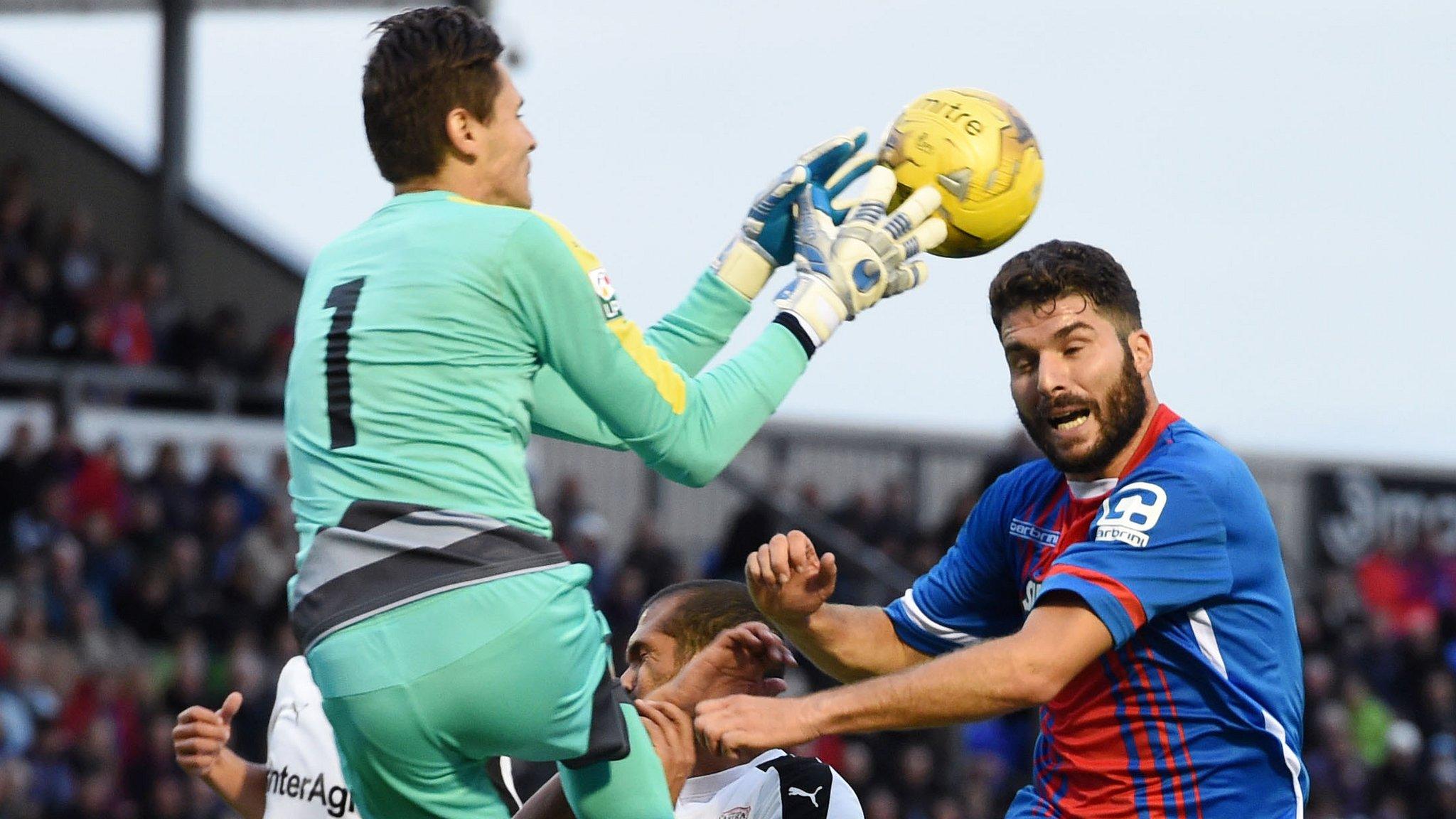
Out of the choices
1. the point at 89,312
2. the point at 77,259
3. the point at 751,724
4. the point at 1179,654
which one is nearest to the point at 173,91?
the point at 77,259

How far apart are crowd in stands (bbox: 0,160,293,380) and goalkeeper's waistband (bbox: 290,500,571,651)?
10.6 metres

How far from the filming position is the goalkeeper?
313cm

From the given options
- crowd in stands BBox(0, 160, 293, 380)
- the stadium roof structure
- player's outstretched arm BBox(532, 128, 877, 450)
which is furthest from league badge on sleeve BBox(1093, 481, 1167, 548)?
the stadium roof structure

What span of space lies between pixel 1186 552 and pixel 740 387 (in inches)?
38.3

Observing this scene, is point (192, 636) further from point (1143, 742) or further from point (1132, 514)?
point (1132, 514)

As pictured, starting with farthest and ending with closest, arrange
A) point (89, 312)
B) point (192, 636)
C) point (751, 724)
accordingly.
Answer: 1. point (89, 312)
2. point (192, 636)
3. point (751, 724)

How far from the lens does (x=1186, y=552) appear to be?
3.68 meters

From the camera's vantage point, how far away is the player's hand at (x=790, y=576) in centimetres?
394

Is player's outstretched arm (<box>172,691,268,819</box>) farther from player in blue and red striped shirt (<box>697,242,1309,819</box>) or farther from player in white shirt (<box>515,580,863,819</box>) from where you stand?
player in blue and red striped shirt (<box>697,242,1309,819</box>)

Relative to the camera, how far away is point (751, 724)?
327 cm

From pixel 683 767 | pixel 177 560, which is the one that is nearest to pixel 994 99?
pixel 683 767

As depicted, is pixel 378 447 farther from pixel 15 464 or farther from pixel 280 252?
pixel 280 252

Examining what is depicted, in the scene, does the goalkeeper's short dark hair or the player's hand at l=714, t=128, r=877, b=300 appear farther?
the goalkeeper's short dark hair

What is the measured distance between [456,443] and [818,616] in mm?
1344
